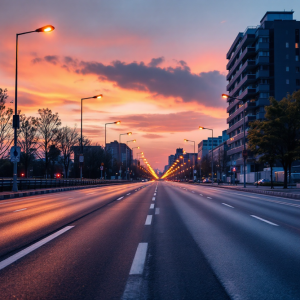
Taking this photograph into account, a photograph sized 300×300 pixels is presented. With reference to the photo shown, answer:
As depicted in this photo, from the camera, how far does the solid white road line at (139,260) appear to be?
17.2ft

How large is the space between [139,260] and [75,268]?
111cm

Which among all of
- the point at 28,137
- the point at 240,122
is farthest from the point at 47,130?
the point at 240,122

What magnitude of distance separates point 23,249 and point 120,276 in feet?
8.86

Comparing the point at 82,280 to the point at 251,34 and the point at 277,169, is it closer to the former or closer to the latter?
the point at 277,169

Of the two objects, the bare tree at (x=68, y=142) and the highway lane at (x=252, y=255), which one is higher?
the bare tree at (x=68, y=142)

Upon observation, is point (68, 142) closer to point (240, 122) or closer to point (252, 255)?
point (240, 122)

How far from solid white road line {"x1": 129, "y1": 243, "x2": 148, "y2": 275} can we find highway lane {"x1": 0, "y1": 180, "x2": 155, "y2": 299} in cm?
8

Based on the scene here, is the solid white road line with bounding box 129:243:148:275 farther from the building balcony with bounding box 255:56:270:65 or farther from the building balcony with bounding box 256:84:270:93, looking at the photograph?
the building balcony with bounding box 255:56:270:65

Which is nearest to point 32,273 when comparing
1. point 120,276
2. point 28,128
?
point 120,276

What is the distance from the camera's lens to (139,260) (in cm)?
590

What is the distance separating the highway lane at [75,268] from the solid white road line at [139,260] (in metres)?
0.08

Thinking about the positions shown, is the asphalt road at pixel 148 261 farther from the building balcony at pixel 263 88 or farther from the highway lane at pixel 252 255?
the building balcony at pixel 263 88

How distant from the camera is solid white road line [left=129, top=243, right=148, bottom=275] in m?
5.23

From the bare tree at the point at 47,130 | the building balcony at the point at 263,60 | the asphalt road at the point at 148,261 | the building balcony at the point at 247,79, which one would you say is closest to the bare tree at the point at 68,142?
the bare tree at the point at 47,130
